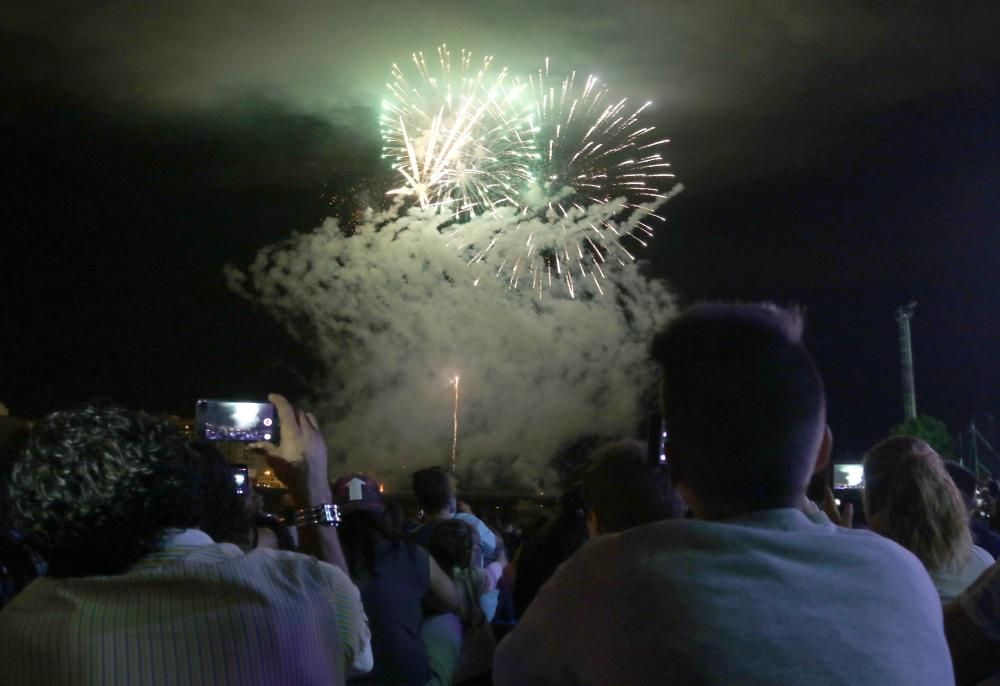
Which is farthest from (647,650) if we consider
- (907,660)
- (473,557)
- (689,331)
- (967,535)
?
(473,557)

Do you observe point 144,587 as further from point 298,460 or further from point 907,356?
→ point 907,356

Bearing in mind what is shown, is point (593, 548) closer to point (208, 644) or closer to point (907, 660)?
point (907, 660)

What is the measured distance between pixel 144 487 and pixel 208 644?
439mm

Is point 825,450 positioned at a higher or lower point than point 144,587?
higher

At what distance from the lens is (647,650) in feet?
5.25

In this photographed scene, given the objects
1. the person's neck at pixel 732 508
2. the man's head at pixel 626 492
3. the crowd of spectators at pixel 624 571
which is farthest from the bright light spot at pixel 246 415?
the person's neck at pixel 732 508

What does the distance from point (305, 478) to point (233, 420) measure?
5.17ft

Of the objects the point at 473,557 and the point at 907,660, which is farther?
the point at 473,557

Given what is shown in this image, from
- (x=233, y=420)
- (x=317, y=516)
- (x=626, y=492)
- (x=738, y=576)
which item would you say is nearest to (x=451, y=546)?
(x=233, y=420)

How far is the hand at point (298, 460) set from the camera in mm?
2678

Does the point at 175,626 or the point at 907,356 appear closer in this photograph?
the point at 175,626

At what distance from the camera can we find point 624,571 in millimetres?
1645

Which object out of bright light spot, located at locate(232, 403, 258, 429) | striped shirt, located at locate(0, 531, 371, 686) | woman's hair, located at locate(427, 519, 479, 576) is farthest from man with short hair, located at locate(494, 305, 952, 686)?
woman's hair, located at locate(427, 519, 479, 576)

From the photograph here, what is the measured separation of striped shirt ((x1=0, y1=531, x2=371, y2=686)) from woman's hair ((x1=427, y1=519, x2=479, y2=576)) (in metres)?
3.51
